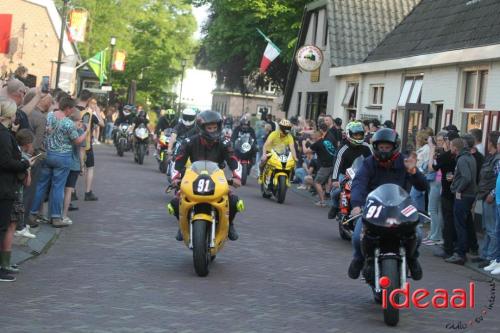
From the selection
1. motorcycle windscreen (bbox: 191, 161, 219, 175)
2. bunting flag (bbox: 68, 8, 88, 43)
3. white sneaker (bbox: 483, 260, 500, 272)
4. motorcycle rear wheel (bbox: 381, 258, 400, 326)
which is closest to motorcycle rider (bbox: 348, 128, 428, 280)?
motorcycle rear wheel (bbox: 381, 258, 400, 326)

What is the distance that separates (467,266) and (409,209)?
530 centimetres

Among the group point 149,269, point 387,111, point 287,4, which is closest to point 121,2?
point 287,4

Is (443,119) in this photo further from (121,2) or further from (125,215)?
(121,2)

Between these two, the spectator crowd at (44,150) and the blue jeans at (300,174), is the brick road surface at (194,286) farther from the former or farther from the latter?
the blue jeans at (300,174)

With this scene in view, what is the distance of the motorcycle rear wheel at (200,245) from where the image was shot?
370 inches

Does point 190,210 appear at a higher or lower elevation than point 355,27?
lower

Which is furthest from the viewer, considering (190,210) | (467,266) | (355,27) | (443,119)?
(355,27)

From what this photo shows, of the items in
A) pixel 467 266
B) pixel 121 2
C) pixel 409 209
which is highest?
pixel 121 2

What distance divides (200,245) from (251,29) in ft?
110

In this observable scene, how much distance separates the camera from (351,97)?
106 feet

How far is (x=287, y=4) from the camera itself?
4166cm

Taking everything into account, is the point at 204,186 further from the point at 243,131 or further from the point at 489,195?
the point at 243,131

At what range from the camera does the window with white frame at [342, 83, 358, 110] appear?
105 feet

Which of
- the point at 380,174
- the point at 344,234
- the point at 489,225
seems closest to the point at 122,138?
the point at 344,234
